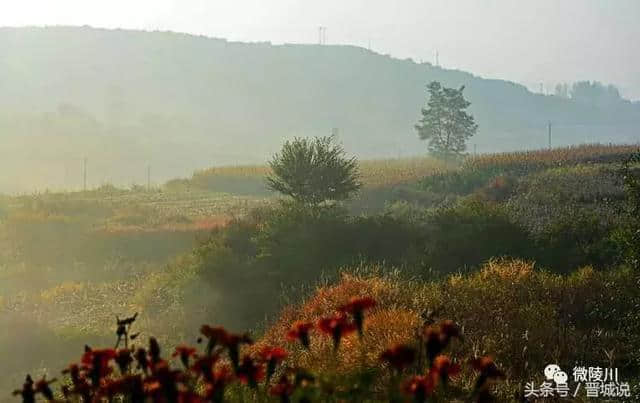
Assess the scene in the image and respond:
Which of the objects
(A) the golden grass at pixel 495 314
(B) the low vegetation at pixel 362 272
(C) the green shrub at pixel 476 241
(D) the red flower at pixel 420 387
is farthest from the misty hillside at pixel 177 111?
(D) the red flower at pixel 420 387

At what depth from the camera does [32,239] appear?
1136 inches

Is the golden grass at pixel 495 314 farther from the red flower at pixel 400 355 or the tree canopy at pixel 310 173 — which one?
the tree canopy at pixel 310 173

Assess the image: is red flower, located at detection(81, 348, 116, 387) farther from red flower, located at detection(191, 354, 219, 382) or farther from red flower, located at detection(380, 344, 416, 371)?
red flower, located at detection(380, 344, 416, 371)

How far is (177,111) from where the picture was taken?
153375 millimetres

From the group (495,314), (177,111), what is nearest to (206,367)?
(495,314)

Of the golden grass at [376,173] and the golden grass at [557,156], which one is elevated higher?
the golden grass at [557,156]

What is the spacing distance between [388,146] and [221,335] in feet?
467

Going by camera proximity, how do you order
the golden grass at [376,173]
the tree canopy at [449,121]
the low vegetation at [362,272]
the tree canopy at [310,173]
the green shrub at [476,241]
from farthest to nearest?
the tree canopy at [449,121] → the golden grass at [376,173] → the tree canopy at [310,173] → the green shrub at [476,241] → the low vegetation at [362,272]

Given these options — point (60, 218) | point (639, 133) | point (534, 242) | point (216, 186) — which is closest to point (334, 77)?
point (639, 133)

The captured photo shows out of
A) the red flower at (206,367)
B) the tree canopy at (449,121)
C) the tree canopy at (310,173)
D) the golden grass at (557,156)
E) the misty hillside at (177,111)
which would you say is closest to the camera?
the red flower at (206,367)

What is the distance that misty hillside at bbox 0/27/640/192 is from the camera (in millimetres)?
106812

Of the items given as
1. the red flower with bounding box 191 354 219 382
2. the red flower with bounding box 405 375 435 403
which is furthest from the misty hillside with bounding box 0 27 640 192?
the red flower with bounding box 405 375 435 403

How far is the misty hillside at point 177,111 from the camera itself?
350ft

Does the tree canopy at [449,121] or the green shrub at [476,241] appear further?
the tree canopy at [449,121]
